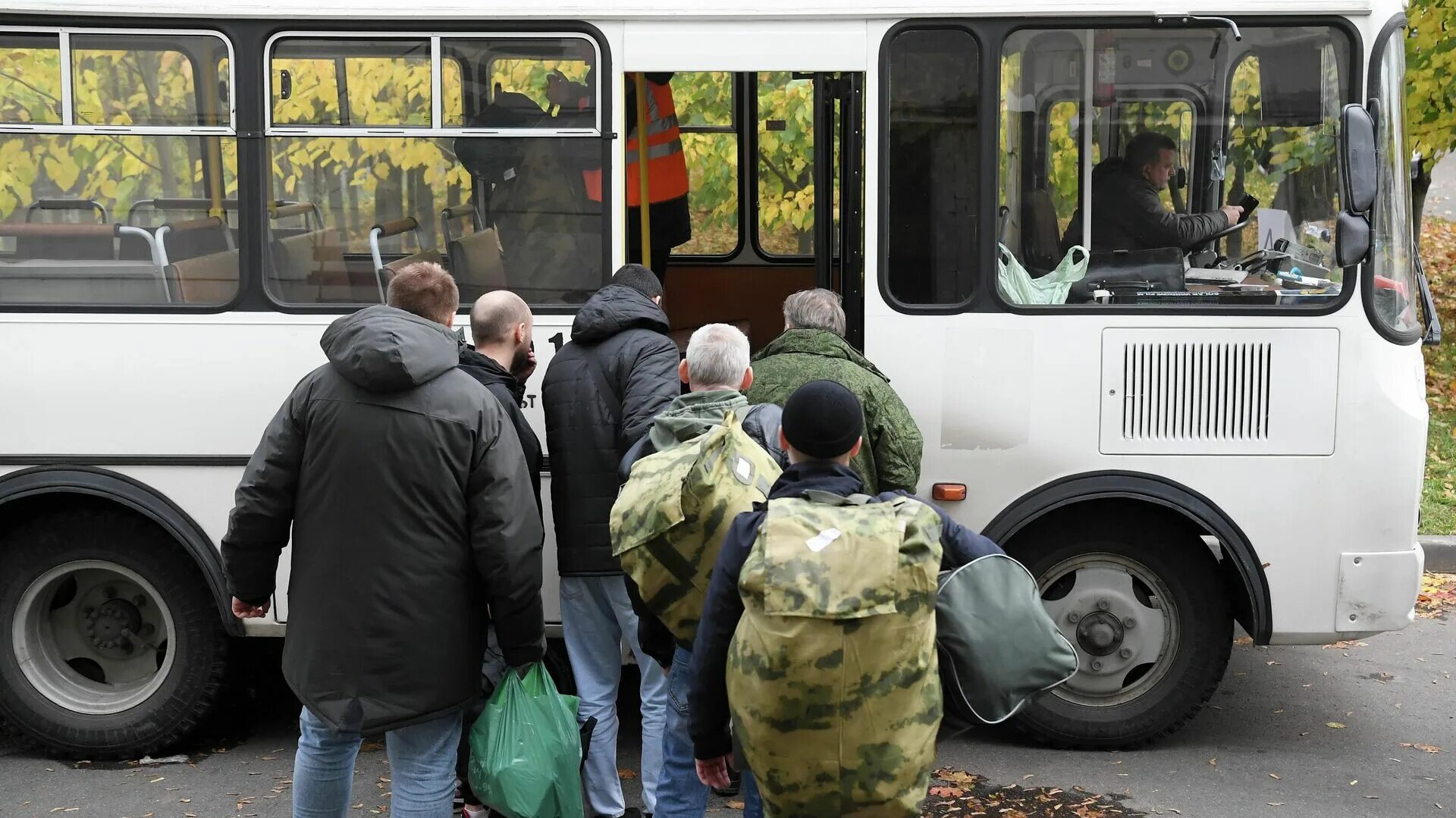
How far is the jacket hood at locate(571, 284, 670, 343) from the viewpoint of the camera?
4.69 m

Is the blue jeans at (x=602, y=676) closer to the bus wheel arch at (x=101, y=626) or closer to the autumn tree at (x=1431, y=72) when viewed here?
the bus wheel arch at (x=101, y=626)

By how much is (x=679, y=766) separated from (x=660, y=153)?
10.7 feet

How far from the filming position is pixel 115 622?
18.1 feet

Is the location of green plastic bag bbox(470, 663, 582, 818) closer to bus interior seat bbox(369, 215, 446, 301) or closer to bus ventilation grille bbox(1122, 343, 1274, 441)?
bus interior seat bbox(369, 215, 446, 301)

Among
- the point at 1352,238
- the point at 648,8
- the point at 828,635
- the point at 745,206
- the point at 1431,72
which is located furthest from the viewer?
the point at 1431,72

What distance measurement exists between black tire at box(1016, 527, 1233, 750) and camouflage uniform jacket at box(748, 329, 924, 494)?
921mm

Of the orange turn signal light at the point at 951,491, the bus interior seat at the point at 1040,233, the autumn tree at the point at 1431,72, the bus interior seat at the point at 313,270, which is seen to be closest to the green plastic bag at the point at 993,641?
the orange turn signal light at the point at 951,491

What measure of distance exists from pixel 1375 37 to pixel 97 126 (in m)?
4.42

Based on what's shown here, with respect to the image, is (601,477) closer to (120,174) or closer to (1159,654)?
(120,174)

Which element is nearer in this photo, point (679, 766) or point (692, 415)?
point (692, 415)

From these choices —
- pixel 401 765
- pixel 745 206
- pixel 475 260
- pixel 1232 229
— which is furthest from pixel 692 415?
pixel 745 206

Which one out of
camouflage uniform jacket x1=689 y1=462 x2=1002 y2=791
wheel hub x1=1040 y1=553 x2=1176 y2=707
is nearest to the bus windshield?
wheel hub x1=1040 y1=553 x2=1176 y2=707

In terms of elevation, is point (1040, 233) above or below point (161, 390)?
above

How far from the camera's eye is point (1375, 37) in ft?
16.7
